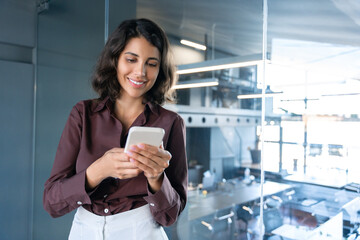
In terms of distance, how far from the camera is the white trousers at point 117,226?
0.97m

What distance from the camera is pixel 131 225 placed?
3.22 ft

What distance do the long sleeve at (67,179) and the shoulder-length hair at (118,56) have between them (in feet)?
0.54

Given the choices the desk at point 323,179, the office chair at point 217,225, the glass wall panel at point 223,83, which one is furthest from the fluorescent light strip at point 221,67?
the office chair at point 217,225

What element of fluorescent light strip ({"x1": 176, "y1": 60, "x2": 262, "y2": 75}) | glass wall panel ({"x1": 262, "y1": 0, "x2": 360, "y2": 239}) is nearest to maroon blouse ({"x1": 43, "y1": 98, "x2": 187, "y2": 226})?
glass wall panel ({"x1": 262, "y1": 0, "x2": 360, "y2": 239})

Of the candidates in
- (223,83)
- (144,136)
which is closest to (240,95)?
(223,83)

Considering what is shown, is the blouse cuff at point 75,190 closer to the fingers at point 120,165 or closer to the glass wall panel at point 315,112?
the fingers at point 120,165

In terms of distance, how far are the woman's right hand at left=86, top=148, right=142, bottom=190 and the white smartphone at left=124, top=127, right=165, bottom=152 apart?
56 millimetres

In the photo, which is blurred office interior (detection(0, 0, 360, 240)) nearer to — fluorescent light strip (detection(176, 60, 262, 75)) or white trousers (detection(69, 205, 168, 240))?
fluorescent light strip (detection(176, 60, 262, 75))

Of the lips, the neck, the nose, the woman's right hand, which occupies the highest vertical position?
the nose

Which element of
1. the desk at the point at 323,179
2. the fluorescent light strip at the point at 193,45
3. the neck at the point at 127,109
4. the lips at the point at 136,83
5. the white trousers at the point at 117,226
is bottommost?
the white trousers at the point at 117,226

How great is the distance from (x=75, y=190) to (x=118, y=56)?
481mm

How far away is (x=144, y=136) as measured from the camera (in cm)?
71

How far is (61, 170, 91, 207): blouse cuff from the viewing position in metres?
0.87

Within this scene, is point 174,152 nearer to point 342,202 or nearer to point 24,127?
point 342,202
